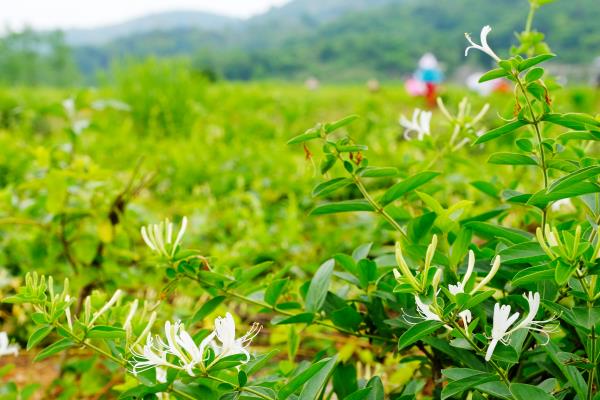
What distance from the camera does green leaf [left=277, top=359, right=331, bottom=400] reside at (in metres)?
0.60

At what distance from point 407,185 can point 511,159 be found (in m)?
0.12

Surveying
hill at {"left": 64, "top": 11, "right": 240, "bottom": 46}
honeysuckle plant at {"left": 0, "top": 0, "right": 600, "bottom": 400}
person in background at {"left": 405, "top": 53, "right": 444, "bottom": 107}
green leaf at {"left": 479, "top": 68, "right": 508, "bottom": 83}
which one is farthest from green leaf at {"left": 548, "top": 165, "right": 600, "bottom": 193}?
hill at {"left": 64, "top": 11, "right": 240, "bottom": 46}

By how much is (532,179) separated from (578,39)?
3367cm

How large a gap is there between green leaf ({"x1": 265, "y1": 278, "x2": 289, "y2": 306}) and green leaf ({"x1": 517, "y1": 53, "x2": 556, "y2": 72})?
35 cm

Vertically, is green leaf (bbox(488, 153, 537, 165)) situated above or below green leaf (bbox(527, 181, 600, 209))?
above

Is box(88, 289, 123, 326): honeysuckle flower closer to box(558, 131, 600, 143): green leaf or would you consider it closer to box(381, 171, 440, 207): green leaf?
box(381, 171, 440, 207): green leaf

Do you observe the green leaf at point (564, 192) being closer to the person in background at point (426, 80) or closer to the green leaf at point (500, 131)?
the green leaf at point (500, 131)

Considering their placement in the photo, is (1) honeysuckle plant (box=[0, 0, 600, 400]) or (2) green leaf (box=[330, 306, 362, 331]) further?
(2) green leaf (box=[330, 306, 362, 331])

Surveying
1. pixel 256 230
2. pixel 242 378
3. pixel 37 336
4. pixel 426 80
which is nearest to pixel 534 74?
pixel 242 378

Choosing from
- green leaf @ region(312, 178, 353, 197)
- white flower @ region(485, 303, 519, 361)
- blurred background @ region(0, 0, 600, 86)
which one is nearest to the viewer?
white flower @ region(485, 303, 519, 361)

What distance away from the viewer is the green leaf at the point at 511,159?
658 mm

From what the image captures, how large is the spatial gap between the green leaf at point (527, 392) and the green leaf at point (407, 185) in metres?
0.24

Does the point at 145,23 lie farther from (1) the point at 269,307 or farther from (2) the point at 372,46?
(1) the point at 269,307

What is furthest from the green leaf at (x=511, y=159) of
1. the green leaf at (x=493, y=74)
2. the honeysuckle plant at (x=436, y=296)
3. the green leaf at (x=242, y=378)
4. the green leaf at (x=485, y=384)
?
the green leaf at (x=242, y=378)
